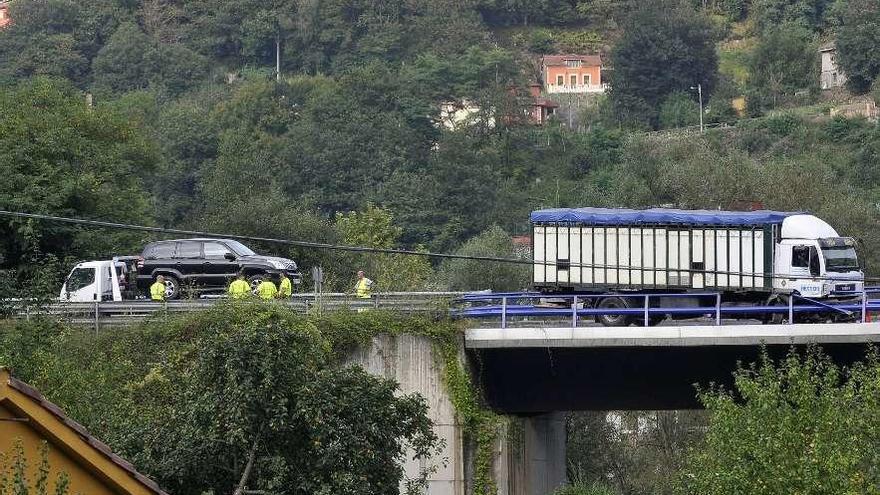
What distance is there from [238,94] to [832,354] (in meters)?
133

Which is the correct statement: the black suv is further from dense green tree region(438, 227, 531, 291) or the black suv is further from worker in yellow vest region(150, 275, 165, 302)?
dense green tree region(438, 227, 531, 291)

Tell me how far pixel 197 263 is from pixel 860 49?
13622 centimetres

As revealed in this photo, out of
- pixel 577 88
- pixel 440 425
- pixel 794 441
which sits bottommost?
pixel 440 425

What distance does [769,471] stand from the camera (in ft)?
96.7

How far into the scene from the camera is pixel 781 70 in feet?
595

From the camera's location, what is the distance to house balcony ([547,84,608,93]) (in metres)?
198

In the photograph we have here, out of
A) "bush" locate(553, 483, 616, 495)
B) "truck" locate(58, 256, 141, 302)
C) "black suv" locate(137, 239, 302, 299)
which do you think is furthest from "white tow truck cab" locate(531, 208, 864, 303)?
"truck" locate(58, 256, 141, 302)

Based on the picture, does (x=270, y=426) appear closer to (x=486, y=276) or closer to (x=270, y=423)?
(x=270, y=423)

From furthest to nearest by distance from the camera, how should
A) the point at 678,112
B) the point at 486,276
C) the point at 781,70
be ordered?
the point at 781,70 → the point at 678,112 → the point at 486,276

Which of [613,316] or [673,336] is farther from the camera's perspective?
[613,316]

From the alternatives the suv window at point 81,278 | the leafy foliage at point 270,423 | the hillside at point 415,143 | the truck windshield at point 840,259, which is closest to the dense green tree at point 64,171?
the hillside at point 415,143

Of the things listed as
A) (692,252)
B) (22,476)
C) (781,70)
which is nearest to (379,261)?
(692,252)

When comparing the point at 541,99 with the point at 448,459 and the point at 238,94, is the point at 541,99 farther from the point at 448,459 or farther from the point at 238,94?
the point at 448,459

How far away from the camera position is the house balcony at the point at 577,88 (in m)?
198
